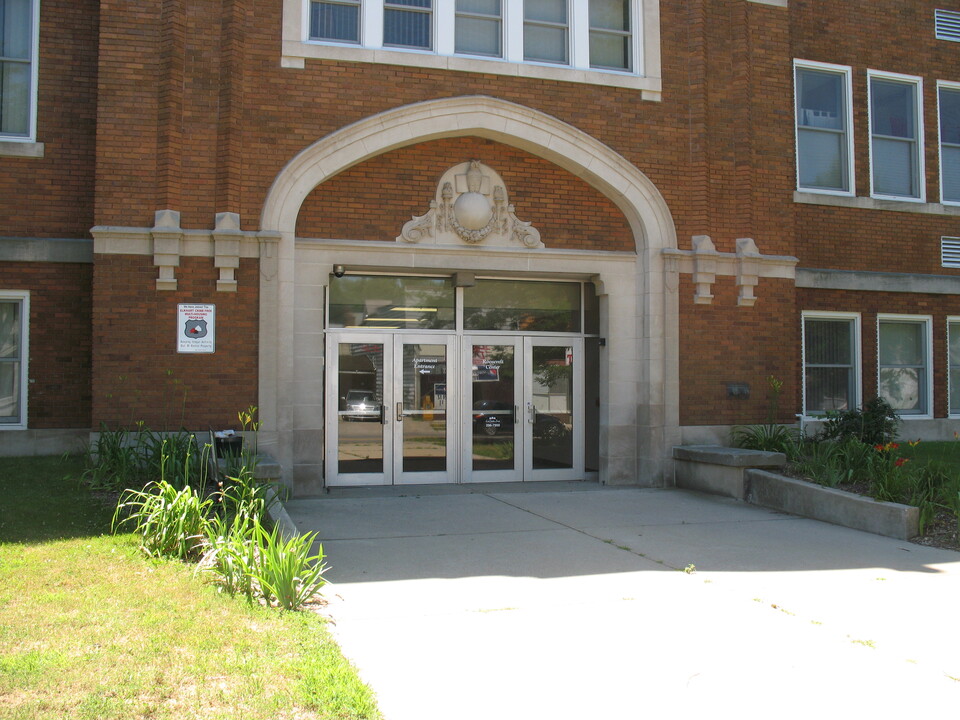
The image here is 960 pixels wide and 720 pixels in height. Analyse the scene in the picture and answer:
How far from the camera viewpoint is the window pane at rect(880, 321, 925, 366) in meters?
Result: 15.2

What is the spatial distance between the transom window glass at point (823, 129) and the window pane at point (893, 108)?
682 mm

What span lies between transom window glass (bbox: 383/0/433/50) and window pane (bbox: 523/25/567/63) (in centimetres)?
143

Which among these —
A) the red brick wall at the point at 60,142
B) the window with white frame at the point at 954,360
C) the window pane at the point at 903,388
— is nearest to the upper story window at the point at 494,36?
the red brick wall at the point at 60,142

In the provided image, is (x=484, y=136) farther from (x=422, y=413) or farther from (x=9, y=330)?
(x=9, y=330)

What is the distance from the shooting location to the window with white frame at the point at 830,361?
1459 cm

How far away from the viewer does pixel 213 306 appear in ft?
35.1

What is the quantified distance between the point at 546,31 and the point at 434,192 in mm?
2949

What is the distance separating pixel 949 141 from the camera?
51.2ft

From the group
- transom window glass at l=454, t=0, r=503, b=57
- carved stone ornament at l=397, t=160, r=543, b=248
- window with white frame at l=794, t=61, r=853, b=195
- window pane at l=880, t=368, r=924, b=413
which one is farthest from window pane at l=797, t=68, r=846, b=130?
carved stone ornament at l=397, t=160, r=543, b=248

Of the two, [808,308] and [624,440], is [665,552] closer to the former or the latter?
[624,440]

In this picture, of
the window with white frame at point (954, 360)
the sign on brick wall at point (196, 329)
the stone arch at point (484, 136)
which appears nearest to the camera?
the sign on brick wall at point (196, 329)

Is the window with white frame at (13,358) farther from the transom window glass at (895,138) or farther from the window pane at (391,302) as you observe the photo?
the transom window glass at (895,138)

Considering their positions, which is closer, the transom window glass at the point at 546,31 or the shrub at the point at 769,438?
the shrub at the point at 769,438

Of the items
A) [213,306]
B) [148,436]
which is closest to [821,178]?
[213,306]
